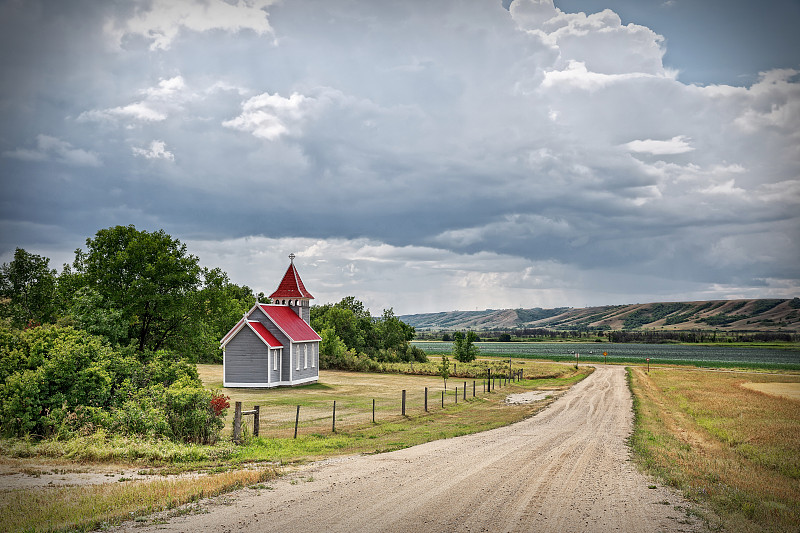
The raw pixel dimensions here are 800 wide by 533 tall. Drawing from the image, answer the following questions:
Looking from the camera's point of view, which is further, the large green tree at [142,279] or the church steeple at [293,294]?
the church steeple at [293,294]

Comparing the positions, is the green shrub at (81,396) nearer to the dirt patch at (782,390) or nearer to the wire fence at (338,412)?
the wire fence at (338,412)

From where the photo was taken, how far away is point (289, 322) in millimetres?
50219

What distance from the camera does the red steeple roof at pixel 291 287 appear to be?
54125 mm

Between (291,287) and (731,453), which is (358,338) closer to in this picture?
(291,287)

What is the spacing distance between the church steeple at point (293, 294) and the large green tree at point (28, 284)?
18.6 m

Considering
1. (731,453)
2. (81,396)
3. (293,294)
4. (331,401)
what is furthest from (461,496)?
(293,294)

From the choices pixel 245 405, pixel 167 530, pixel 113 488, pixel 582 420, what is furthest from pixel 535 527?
Result: pixel 245 405

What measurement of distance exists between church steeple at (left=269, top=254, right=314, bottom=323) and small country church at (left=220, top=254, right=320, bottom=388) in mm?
937

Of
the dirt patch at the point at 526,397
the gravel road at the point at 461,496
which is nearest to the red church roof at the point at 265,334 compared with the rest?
the dirt patch at the point at 526,397

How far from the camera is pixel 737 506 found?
11.7 meters

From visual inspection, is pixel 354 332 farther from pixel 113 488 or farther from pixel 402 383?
pixel 113 488

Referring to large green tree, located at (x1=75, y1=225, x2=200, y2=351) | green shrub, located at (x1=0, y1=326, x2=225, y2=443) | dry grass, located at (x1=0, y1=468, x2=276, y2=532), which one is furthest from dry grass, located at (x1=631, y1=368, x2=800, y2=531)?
large green tree, located at (x1=75, y1=225, x2=200, y2=351)

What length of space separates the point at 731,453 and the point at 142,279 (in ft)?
103

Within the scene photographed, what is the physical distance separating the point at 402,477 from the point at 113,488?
6.35 metres
